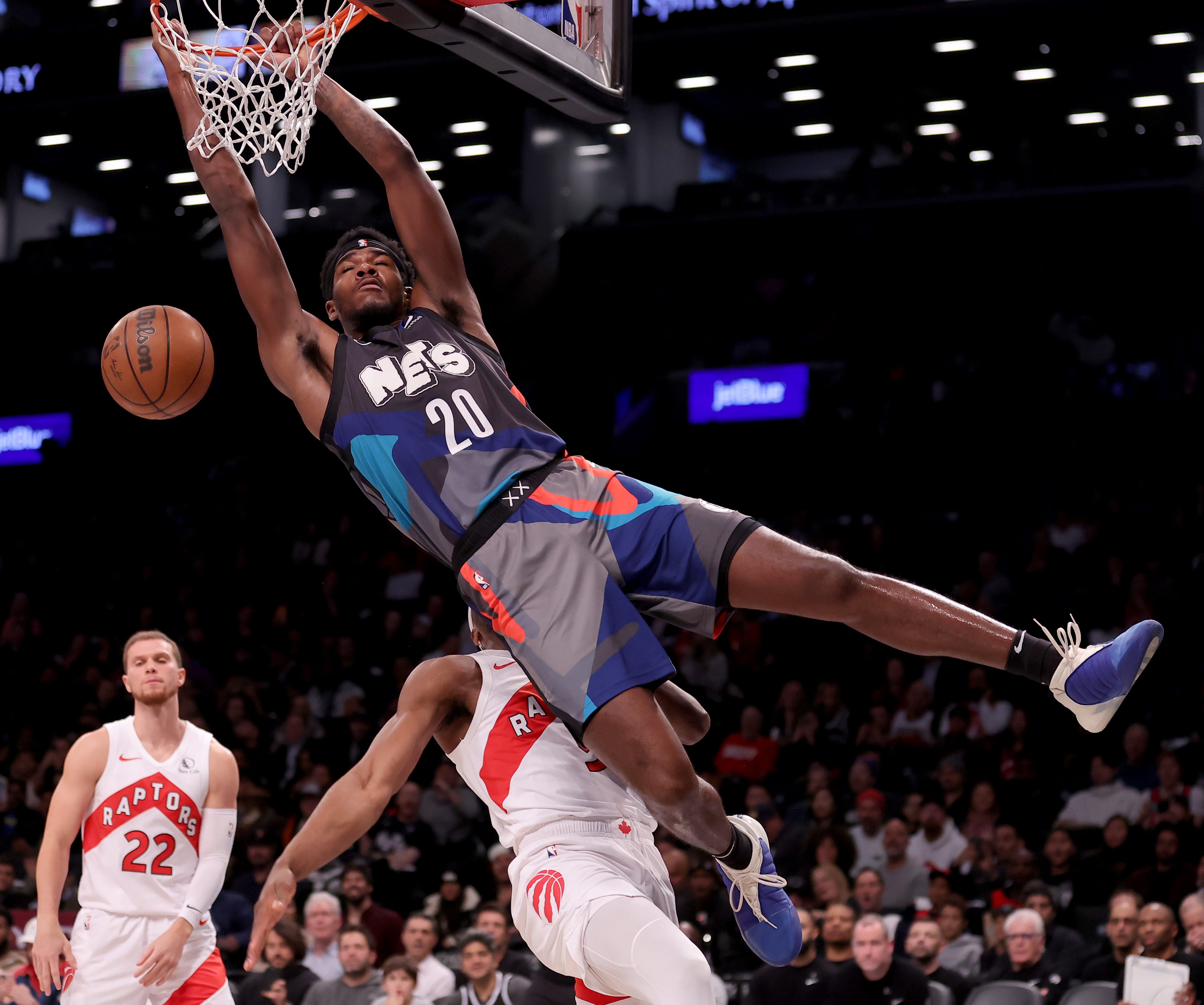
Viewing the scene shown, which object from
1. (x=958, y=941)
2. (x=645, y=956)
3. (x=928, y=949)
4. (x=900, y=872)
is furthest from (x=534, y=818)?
(x=900, y=872)

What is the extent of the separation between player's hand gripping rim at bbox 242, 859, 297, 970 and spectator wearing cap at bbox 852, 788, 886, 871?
6141mm

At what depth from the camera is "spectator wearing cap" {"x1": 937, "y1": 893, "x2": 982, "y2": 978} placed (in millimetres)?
8188

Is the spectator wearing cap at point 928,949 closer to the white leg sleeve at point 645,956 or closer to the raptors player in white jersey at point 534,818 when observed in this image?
the raptors player in white jersey at point 534,818

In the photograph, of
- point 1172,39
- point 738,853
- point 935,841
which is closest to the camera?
point 738,853

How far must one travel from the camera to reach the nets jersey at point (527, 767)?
14.6ft

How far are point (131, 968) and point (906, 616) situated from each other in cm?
365

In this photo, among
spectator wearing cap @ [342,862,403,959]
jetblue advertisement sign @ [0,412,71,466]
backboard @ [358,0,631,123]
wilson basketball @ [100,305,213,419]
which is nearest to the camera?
backboard @ [358,0,631,123]

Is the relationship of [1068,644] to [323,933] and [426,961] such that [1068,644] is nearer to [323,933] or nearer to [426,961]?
[426,961]

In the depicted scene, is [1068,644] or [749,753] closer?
[1068,644]

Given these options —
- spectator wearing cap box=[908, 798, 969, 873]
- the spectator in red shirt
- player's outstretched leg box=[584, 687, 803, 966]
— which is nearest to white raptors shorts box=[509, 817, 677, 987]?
player's outstretched leg box=[584, 687, 803, 966]

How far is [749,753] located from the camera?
1130cm

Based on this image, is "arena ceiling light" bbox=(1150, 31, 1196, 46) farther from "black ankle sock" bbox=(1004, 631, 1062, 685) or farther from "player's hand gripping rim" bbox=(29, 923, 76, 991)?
"player's hand gripping rim" bbox=(29, 923, 76, 991)

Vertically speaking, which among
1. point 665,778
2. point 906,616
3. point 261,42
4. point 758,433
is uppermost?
point 261,42

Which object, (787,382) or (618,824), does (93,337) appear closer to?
(787,382)
